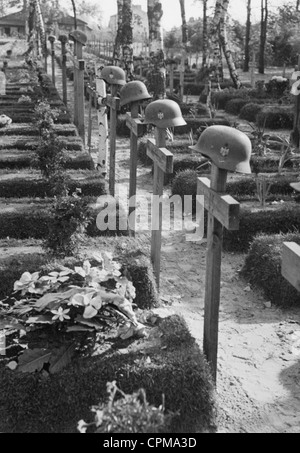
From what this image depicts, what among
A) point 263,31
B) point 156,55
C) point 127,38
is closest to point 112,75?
point 156,55

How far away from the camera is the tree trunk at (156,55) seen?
13844 millimetres

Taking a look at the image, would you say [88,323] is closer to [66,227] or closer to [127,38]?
[66,227]

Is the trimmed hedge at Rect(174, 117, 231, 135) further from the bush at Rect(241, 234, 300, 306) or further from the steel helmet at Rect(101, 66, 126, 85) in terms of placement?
the bush at Rect(241, 234, 300, 306)

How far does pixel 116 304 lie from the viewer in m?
3.71

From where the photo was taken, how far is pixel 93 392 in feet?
11.4

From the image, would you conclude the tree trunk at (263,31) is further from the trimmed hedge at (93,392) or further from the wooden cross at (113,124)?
the trimmed hedge at (93,392)

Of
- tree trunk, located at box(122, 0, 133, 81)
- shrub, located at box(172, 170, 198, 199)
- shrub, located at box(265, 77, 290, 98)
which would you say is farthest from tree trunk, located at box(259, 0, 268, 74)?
shrub, located at box(172, 170, 198, 199)

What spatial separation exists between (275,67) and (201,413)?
36.2 metres

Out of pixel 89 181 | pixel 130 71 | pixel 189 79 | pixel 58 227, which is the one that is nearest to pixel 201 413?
pixel 58 227

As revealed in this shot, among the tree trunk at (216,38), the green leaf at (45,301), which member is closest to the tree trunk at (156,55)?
the tree trunk at (216,38)

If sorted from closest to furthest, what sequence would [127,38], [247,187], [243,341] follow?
[243,341] → [247,187] → [127,38]

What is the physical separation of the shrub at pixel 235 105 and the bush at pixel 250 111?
0.97m

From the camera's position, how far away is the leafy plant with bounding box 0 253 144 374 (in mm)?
3539

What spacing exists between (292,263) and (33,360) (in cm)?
148
